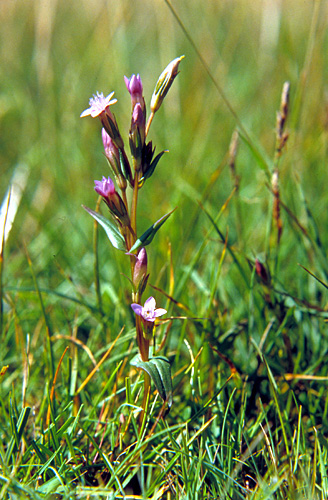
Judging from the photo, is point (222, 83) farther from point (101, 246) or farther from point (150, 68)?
point (101, 246)

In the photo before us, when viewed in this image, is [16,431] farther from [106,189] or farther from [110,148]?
[110,148]

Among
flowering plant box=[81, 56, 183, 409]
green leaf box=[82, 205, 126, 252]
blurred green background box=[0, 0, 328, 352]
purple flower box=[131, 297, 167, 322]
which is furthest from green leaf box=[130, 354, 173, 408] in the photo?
blurred green background box=[0, 0, 328, 352]

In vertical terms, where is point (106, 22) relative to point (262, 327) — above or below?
above

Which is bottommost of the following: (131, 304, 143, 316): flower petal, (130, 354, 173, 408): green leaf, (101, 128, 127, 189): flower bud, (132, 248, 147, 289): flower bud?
(130, 354, 173, 408): green leaf

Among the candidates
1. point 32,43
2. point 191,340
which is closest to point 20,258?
point 191,340

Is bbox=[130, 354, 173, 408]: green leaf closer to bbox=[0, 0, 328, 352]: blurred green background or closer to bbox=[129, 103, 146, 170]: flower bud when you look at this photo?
bbox=[129, 103, 146, 170]: flower bud

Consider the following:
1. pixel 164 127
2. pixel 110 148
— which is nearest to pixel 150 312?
pixel 110 148

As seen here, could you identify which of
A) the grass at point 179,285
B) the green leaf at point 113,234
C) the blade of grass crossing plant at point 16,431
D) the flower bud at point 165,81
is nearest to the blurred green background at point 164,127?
the grass at point 179,285

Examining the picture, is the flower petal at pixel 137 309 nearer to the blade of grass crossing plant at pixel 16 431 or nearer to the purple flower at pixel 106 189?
the purple flower at pixel 106 189

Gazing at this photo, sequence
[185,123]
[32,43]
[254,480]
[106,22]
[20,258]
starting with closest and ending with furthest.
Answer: [254,480], [20,258], [185,123], [106,22], [32,43]
